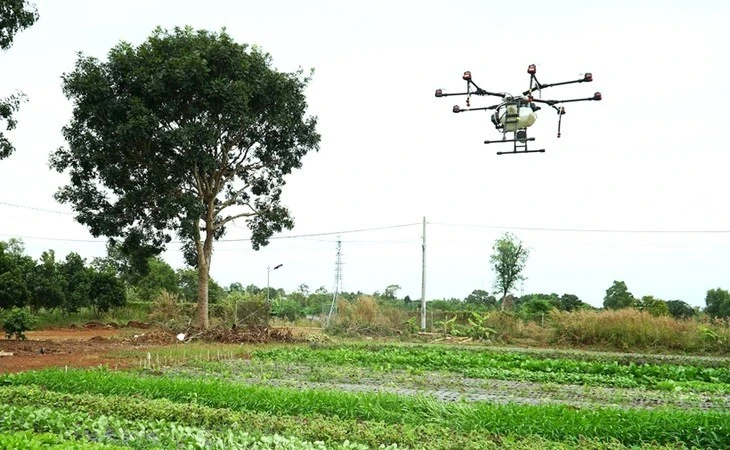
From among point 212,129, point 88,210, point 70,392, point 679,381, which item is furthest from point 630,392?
point 88,210

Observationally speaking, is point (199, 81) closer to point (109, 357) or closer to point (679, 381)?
point (109, 357)

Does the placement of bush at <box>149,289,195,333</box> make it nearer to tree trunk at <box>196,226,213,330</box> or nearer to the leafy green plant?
tree trunk at <box>196,226,213,330</box>

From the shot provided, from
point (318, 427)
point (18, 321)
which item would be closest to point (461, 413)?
point (318, 427)

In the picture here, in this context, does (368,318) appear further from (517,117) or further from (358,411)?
(358,411)

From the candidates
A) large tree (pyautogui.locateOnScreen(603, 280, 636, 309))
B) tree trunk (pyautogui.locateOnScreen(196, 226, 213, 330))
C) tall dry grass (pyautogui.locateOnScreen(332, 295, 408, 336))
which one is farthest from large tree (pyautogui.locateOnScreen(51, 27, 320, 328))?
large tree (pyautogui.locateOnScreen(603, 280, 636, 309))

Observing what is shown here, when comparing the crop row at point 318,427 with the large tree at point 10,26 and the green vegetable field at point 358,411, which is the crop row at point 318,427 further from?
the large tree at point 10,26

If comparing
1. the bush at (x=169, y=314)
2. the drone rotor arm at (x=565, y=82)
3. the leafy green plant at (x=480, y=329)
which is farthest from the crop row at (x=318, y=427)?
the leafy green plant at (x=480, y=329)
